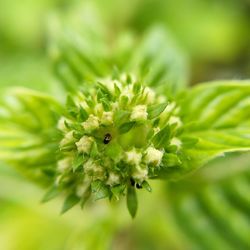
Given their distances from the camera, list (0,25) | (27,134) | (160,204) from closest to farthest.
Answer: (27,134)
(160,204)
(0,25)

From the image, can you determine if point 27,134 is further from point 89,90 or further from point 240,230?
point 240,230

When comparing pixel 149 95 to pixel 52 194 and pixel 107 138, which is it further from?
pixel 52 194

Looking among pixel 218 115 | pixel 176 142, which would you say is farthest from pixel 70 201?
pixel 218 115

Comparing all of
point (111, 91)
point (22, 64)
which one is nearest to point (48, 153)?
point (111, 91)

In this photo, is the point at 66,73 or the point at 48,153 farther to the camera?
the point at 66,73

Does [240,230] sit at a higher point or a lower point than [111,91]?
lower

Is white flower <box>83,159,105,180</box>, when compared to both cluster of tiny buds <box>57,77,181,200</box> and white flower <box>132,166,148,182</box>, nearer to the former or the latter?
cluster of tiny buds <box>57,77,181,200</box>

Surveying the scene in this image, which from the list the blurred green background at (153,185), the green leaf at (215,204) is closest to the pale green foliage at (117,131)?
the blurred green background at (153,185)
